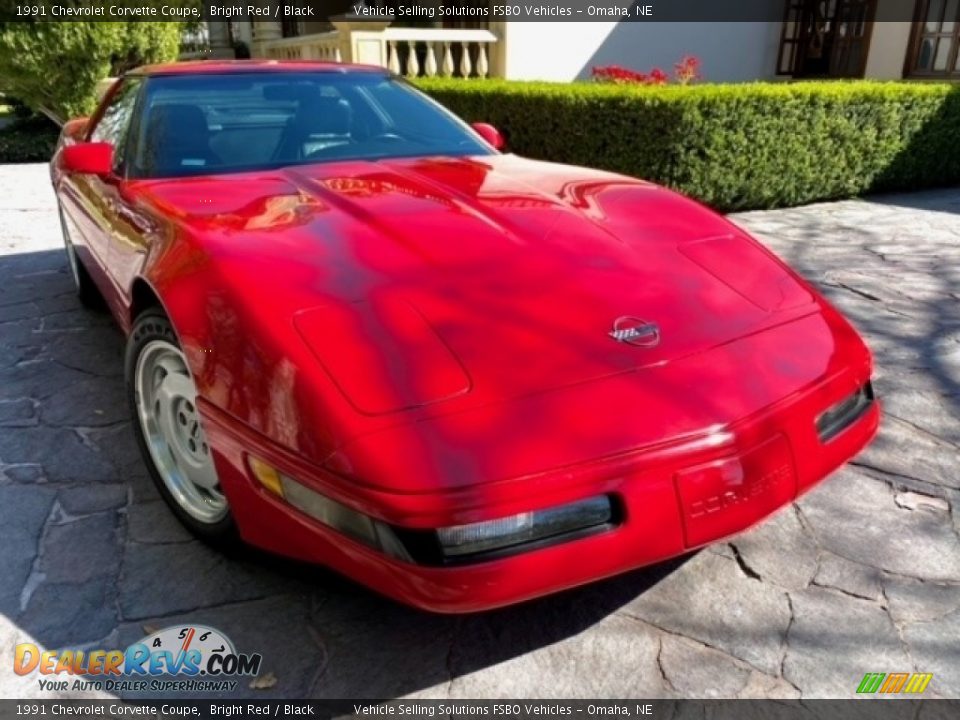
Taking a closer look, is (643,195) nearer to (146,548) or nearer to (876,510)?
(876,510)

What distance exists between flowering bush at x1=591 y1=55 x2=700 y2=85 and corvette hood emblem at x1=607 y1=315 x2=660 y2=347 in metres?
6.17

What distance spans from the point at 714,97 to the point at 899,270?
2187 millimetres

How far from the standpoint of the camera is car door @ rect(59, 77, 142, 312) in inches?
111

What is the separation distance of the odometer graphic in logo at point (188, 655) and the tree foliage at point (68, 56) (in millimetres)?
9628

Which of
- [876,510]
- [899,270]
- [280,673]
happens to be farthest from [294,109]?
[899,270]

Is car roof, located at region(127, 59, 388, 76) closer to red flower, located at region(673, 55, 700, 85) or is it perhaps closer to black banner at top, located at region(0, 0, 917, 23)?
black banner at top, located at region(0, 0, 917, 23)

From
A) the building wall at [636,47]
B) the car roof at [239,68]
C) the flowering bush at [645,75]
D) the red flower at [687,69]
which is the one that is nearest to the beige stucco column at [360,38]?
the building wall at [636,47]

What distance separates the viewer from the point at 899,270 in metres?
4.89

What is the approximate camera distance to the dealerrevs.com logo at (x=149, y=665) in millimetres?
1792

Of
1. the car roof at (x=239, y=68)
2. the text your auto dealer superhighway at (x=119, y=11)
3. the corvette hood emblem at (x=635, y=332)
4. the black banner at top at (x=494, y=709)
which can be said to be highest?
the text your auto dealer superhighway at (x=119, y=11)

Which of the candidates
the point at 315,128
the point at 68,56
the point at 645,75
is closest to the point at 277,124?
the point at 315,128

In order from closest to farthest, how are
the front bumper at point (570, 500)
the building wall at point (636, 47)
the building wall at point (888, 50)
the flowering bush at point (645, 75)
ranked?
1. the front bumper at point (570, 500)
2. the flowering bush at point (645, 75)
3. the building wall at point (636, 47)
4. the building wall at point (888, 50)

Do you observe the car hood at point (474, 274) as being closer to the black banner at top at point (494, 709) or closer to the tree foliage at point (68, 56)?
the black banner at top at point (494, 709)

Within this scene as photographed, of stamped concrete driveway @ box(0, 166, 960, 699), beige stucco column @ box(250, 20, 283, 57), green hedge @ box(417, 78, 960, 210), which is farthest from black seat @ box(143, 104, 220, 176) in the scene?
beige stucco column @ box(250, 20, 283, 57)
